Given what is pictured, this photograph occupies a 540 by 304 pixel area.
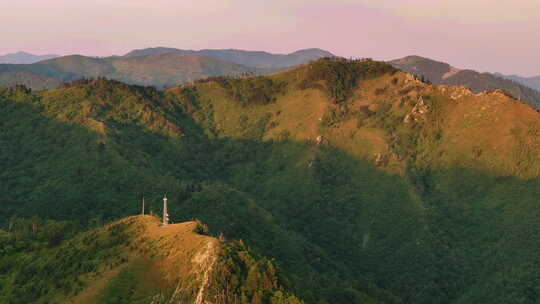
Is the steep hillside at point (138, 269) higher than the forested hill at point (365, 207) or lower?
higher

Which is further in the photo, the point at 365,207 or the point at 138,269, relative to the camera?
the point at 365,207

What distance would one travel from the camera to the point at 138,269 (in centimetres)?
7181

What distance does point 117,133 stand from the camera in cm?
19650

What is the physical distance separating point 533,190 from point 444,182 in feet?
102

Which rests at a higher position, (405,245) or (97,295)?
(97,295)

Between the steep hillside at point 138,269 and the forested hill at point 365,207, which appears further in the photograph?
the forested hill at point 365,207

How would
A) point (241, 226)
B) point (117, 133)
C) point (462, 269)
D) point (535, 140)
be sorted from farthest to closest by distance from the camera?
point (117, 133) → point (535, 140) → point (462, 269) → point (241, 226)

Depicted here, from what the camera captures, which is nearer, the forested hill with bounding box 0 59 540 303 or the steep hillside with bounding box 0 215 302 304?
the steep hillside with bounding box 0 215 302 304

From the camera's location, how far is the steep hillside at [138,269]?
207ft

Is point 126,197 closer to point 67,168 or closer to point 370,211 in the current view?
point 67,168

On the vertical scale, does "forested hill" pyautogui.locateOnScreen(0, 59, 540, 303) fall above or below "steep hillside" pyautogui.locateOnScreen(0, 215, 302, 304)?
below

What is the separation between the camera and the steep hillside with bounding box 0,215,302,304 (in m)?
63.2

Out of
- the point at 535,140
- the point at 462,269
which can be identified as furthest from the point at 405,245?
the point at 535,140

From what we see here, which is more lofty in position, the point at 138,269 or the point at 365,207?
the point at 138,269
